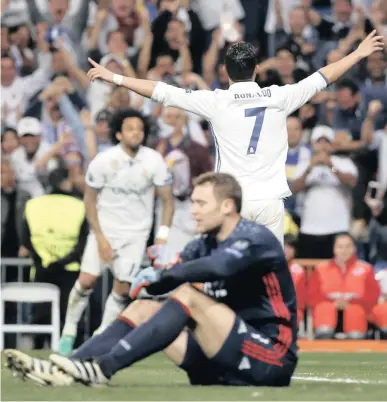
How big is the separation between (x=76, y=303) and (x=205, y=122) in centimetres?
381

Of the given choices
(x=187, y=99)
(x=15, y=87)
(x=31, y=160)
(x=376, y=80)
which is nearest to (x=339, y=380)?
(x=187, y=99)

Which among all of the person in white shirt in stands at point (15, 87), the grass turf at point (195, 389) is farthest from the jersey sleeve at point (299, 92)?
the person in white shirt in stands at point (15, 87)

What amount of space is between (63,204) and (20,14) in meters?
4.19

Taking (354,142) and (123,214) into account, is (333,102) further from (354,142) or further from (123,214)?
(123,214)

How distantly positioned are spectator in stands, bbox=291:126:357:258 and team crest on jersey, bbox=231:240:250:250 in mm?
7841

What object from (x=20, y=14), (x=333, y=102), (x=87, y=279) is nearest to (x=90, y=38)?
(x=20, y=14)

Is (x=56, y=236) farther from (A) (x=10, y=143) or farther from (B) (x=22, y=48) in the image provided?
(B) (x=22, y=48)

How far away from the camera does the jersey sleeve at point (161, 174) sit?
14.1m

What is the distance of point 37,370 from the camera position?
7.73 meters

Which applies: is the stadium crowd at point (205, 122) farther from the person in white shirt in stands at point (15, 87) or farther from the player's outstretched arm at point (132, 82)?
the player's outstretched arm at point (132, 82)

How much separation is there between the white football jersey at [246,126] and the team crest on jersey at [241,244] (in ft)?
8.48

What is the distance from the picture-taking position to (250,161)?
1039cm

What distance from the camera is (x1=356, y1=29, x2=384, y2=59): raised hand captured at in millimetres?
10695

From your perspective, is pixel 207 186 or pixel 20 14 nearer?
pixel 207 186
